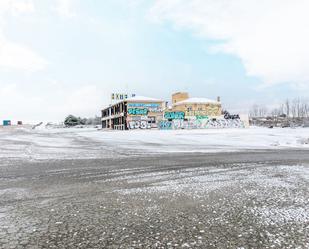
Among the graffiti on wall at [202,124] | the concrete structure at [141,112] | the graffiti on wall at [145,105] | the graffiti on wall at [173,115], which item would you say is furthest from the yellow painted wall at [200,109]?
the graffiti on wall at [145,105]

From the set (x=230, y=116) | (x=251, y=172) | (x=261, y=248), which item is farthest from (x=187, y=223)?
(x=230, y=116)

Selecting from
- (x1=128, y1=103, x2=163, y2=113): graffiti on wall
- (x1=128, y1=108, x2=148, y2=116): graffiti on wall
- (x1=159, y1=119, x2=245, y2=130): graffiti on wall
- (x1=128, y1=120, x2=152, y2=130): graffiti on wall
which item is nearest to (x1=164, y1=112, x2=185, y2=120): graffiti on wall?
(x1=128, y1=103, x2=163, y2=113): graffiti on wall

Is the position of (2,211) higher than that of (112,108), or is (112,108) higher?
(112,108)

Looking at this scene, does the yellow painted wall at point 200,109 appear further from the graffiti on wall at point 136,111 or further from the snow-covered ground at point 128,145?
the snow-covered ground at point 128,145

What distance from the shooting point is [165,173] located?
36.6 feet

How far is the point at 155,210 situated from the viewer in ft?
20.4

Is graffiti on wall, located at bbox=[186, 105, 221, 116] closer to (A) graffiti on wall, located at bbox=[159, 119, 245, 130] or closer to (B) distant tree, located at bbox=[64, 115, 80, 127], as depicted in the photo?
(A) graffiti on wall, located at bbox=[159, 119, 245, 130]

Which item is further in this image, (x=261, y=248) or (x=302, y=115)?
(x=302, y=115)

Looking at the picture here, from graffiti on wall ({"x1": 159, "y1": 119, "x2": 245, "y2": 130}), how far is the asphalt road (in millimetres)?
61980

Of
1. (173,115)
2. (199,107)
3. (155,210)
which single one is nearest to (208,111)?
(199,107)

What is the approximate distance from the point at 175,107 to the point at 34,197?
83.7 metres

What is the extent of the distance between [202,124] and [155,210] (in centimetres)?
6950

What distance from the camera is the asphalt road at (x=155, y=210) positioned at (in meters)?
4.56

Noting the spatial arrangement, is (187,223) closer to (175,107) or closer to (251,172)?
(251,172)
